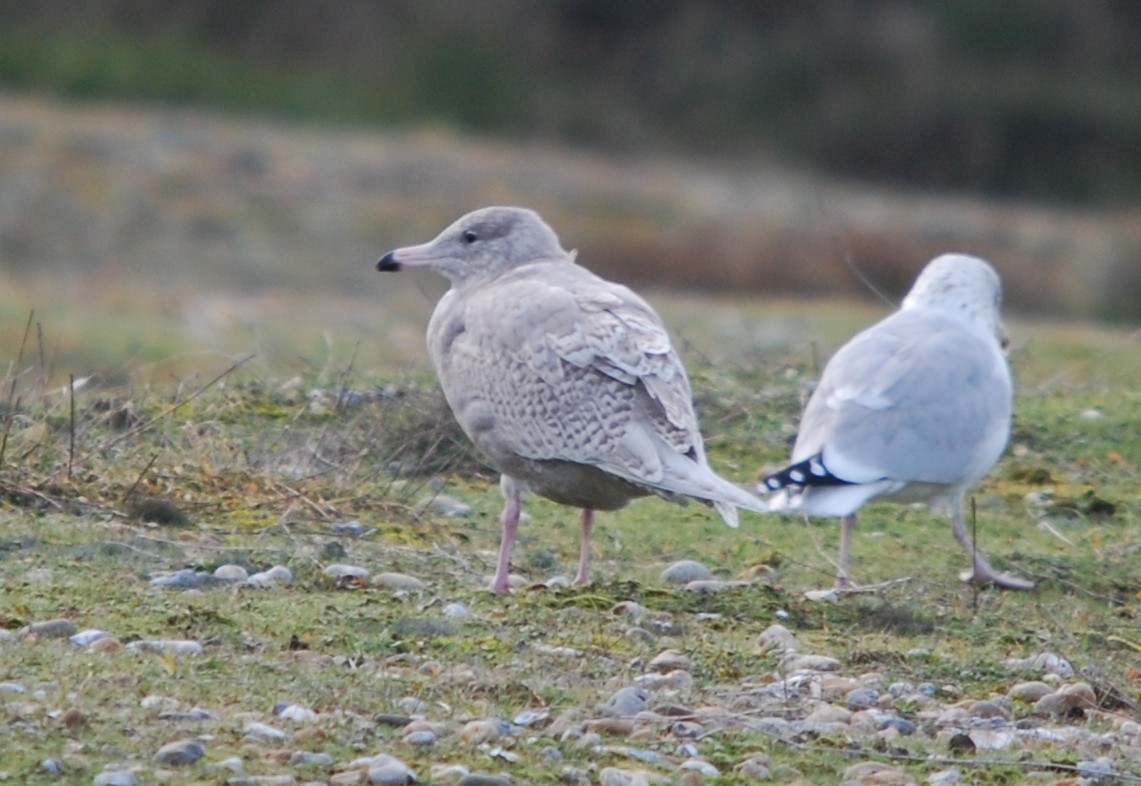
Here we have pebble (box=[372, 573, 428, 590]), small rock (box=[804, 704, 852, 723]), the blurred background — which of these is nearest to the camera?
small rock (box=[804, 704, 852, 723])

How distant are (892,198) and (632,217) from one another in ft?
16.2

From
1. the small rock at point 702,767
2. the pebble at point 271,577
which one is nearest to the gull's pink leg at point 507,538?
the pebble at point 271,577

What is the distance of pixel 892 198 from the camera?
2648 centimetres

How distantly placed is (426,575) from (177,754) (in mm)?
2101

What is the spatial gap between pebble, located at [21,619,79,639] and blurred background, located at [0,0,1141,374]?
10300 mm

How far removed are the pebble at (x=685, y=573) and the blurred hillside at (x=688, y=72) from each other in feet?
67.0

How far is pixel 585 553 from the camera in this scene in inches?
247

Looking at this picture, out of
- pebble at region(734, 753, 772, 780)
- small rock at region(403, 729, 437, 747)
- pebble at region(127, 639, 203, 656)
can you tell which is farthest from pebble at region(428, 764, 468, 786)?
pebble at region(127, 639, 203, 656)

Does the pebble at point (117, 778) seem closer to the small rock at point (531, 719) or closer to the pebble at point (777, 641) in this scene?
the small rock at point (531, 719)

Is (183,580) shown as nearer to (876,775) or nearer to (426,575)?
(426,575)

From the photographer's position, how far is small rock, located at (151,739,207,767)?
414 centimetres

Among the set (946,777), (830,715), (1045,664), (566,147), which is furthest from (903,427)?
(566,147)

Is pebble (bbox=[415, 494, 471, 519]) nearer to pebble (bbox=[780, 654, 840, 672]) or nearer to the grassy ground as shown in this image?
the grassy ground

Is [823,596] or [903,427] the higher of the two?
[903,427]
